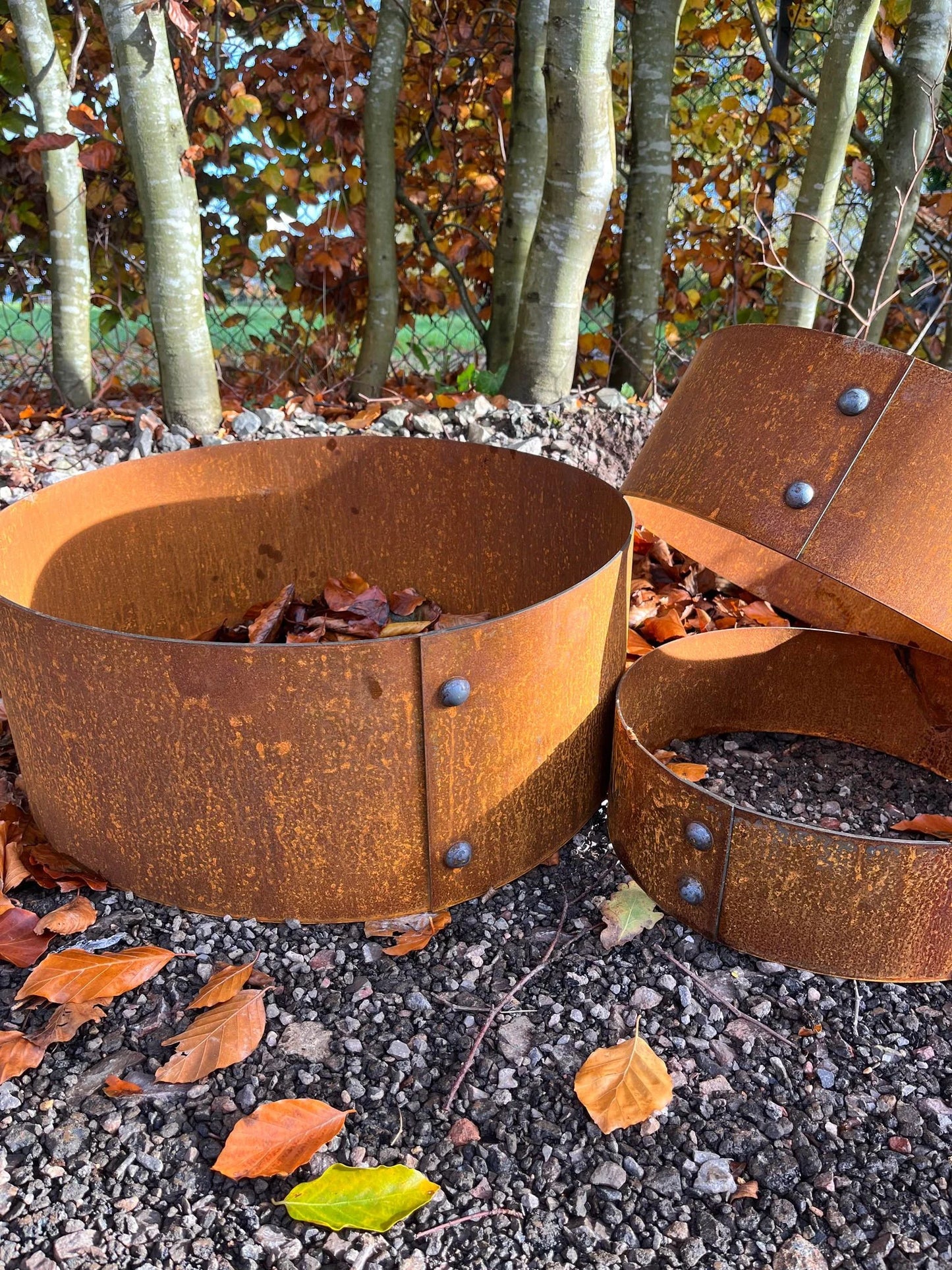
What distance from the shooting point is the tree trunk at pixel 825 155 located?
11.0 ft

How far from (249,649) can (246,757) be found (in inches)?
8.2

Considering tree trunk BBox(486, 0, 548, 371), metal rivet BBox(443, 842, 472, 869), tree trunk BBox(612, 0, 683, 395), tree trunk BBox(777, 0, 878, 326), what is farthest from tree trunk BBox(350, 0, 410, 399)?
metal rivet BBox(443, 842, 472, 869)

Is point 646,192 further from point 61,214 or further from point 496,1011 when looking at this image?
point 496,1011

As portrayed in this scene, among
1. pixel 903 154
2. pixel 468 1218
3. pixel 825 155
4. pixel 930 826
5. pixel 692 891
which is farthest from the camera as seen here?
pixel 903 154

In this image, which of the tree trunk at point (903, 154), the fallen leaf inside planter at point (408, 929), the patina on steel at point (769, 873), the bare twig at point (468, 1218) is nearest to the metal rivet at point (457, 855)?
the fallen leaf inside planter at point (408, 929)

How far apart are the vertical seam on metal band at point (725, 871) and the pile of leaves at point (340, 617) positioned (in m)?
1.06

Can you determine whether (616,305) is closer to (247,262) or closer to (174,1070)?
(247,262)

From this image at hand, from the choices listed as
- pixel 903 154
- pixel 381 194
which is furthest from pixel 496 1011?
pixel 903 154

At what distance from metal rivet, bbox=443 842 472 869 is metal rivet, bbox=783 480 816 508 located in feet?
Result: 3.25

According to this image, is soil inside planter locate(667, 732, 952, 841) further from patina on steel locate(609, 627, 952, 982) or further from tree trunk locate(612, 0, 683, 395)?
tree trunk locate(612, 0, 683, 395)

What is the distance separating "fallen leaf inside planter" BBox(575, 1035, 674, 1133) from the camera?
1.56 metres

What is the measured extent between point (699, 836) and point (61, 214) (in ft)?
11.8

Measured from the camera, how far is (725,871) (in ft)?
5.91

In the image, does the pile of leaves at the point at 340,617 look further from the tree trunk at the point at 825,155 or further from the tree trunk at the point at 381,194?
the tree trunk at the point at 381,194
